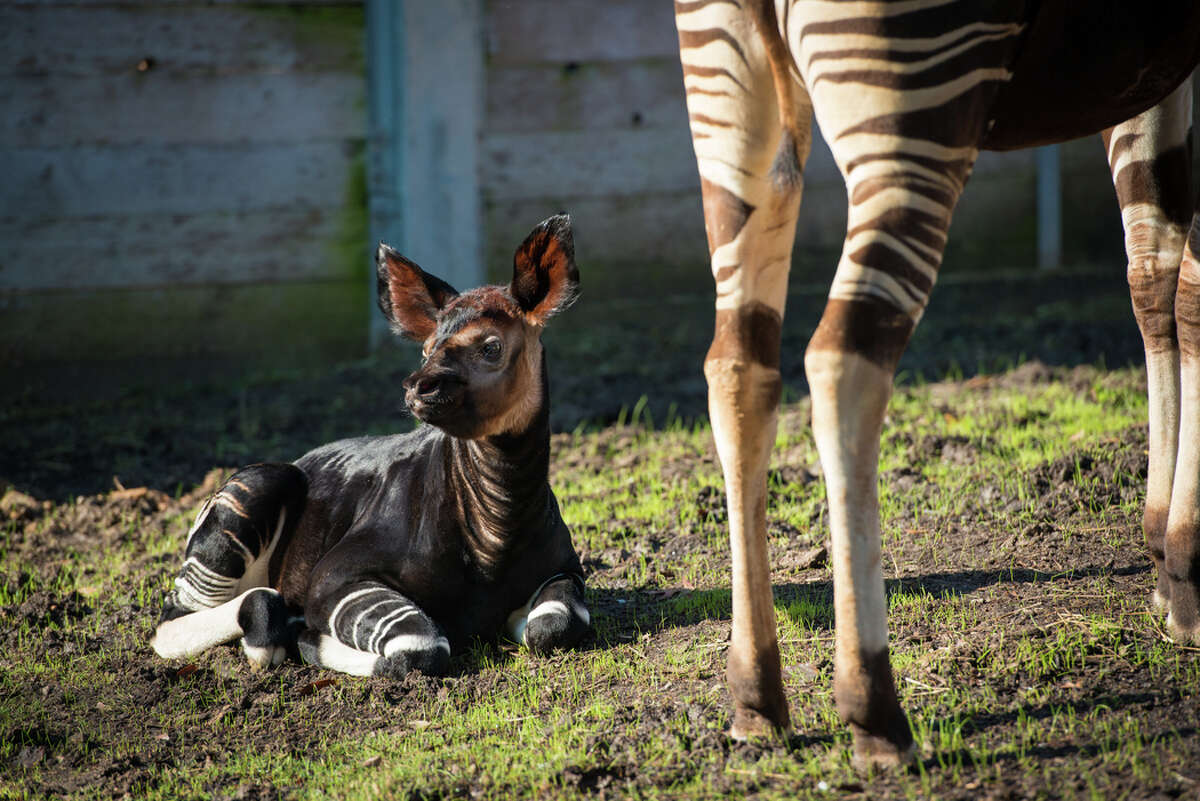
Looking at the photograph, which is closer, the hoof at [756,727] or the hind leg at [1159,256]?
the hoof at [756,727]

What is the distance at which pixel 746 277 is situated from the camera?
3090 mm

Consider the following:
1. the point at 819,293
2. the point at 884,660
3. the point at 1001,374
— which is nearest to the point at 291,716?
the point at 884,660

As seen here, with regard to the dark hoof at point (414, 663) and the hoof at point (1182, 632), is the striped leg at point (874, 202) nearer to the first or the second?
the hoof at point (1182, 632)

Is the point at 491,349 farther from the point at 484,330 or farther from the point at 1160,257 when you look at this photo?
the point at 1160,257

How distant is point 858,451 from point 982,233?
833 centimetres

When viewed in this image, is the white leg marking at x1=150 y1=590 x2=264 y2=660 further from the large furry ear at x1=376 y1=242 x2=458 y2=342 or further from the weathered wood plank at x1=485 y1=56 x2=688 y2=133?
the weathered wood plank at x1=485 y1=56 x2=688 y2=133

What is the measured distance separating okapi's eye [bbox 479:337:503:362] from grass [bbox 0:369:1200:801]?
1008 mm

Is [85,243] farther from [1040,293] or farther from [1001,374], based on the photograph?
[1040,293]

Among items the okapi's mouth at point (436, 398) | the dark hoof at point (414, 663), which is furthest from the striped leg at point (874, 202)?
the dark hoof at point (414, 663)

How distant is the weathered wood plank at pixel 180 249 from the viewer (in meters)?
8.42

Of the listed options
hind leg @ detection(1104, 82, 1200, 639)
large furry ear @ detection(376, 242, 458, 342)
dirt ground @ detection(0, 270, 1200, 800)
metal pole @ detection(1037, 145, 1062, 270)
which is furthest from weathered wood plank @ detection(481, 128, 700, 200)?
hind leg @ detection(1104, 82, 1200, 639)

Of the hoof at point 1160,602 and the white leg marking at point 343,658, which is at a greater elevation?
the hoof at point 1160,602

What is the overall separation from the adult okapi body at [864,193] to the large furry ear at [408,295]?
1.35 m

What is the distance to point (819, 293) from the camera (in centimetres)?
1005
